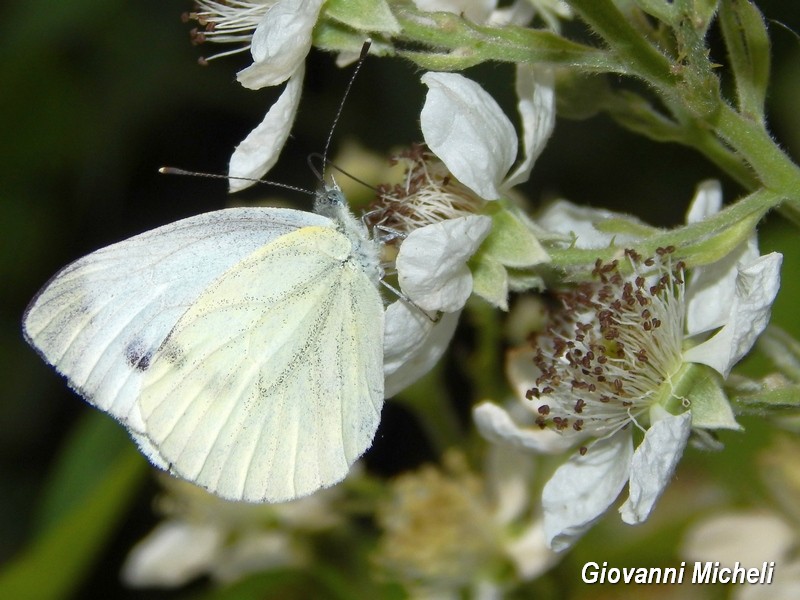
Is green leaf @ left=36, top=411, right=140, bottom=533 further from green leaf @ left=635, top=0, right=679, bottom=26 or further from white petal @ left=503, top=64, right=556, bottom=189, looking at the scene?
green leaf @ left=635, top=0, right=679, bottom=26

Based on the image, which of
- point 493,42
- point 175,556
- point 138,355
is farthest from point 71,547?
point 493,42

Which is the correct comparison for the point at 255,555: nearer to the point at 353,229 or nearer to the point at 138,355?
the point at 138,355

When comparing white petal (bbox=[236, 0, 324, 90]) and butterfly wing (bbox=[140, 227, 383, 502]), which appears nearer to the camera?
white petal (bbox=[236, 0, 324, 90])

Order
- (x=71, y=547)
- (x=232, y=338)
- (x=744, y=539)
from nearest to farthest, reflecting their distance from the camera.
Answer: (x=232, y=338), (x=744, y=539), (x=71, y=547)

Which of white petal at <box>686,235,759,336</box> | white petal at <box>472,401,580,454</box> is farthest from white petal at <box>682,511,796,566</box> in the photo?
white petal at <box>686,235,759,336</box>

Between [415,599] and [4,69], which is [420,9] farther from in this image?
[4,69]

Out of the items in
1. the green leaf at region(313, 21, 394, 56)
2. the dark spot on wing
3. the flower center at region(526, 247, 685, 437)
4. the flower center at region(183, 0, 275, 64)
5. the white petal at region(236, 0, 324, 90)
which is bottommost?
the dark spot on wing

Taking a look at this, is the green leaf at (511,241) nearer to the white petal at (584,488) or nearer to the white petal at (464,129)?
the white petal at (464,129)

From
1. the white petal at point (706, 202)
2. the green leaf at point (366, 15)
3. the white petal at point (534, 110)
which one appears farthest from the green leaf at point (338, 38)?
the white petal at point (706, 202)
